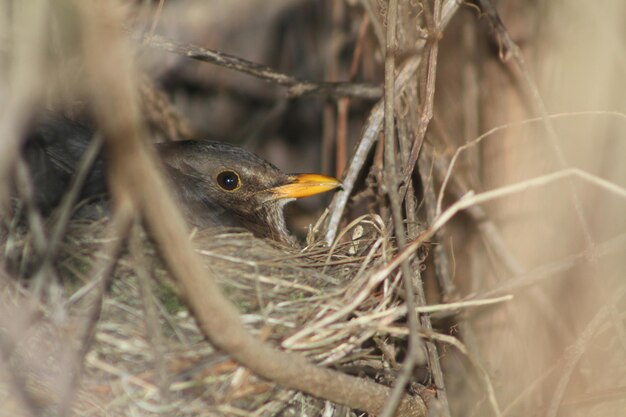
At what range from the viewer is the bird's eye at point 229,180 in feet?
13.0

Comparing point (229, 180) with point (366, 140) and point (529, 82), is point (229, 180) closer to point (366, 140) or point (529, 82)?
point (366, 140)

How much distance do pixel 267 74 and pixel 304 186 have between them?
490mm

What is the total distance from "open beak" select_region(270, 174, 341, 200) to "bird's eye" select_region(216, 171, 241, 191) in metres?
0.16

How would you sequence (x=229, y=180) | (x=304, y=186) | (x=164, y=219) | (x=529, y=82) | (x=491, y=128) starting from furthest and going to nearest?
(x=491, y=128) < (x=229, y=180) < (x=304, y=186) < (x=529, y=82) < (x=164, y=219)

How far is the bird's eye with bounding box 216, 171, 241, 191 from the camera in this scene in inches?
156

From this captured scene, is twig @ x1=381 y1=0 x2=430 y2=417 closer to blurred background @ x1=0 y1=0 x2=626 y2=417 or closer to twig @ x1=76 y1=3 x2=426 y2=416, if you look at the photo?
twig @ x1=76 y1=3 x2=426 y2=416

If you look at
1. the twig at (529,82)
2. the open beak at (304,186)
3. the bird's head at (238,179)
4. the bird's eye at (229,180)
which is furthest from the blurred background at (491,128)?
the bird's eye at (229,180)

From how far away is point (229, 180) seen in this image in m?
3.97

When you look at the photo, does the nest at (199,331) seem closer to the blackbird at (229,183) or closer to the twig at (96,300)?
the twig at (96,300)

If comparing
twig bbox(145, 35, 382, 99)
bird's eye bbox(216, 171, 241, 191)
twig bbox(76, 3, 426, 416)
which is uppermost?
twig bbox(145, 35, 382, 99)

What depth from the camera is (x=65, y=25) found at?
3.92 m

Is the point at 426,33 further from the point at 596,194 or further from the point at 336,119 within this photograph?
the point at 336,119

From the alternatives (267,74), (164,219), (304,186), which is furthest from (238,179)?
(164,219)

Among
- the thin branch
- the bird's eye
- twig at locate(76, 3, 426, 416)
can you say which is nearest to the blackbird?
the bird's eye
